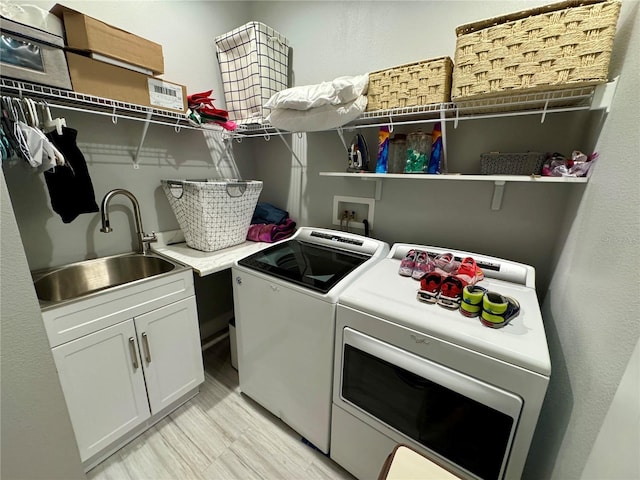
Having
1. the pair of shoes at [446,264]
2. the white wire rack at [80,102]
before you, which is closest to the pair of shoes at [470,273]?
the pair of shoes at [446,264]

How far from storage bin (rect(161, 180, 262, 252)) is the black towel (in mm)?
413

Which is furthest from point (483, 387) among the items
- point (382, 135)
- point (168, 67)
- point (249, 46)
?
point (168, 67)

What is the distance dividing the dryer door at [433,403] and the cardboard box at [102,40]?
1739 millimetres

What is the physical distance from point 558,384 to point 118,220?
8.00 feet

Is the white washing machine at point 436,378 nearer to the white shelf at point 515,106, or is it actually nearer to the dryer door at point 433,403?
the dryer door at point 433,403

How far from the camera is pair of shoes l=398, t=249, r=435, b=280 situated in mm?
1260

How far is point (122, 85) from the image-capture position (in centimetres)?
136

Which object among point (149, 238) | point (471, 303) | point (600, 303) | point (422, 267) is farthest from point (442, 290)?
point (149, 238)

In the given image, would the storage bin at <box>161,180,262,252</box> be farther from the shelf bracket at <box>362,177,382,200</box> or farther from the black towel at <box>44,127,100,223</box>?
the shelf bracket at <box>362,177,382,200</box>

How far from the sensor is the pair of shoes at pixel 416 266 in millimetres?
1260

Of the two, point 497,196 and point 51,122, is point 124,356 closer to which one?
point 51,122

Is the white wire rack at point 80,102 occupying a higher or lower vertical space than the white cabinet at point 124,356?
higher

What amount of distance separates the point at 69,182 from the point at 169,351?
41.1 inches

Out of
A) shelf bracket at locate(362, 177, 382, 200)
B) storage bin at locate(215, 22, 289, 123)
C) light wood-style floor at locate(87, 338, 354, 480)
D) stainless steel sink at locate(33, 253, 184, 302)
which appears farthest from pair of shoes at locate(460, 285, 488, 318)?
storage bin at locate(215, 22, 289, 123)
